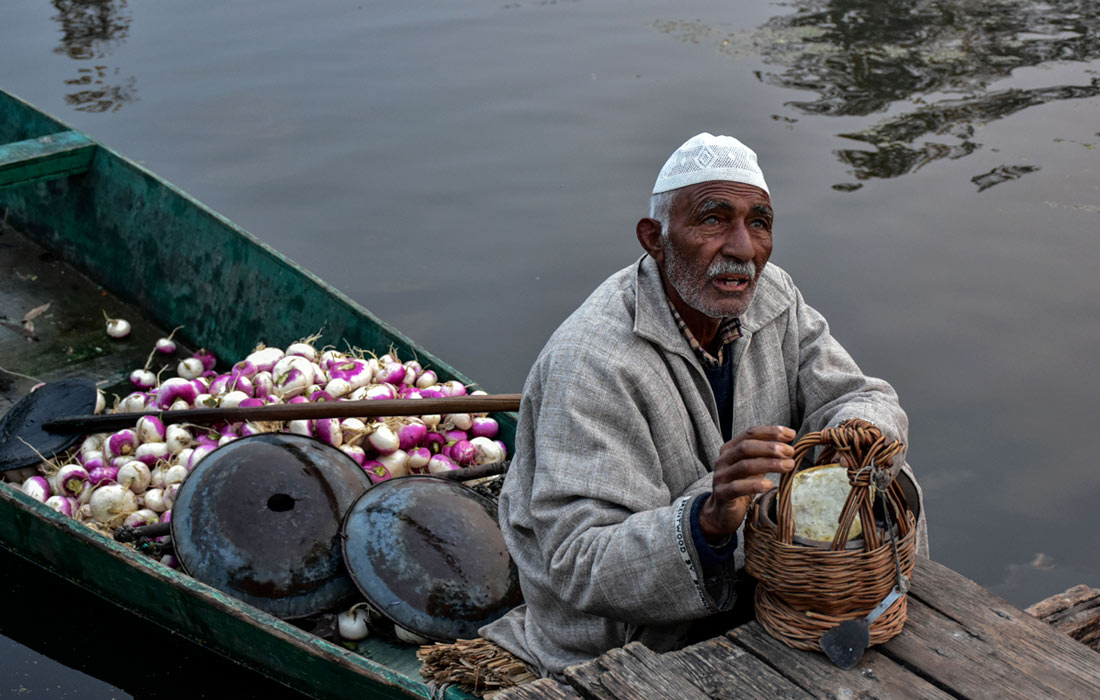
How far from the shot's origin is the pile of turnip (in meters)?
4.12

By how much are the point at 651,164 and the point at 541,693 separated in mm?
6447

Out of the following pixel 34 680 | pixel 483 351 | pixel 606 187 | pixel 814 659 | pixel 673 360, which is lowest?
pixel 34 680

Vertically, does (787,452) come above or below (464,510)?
above

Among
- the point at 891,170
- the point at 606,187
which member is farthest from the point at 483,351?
the point at 891,170

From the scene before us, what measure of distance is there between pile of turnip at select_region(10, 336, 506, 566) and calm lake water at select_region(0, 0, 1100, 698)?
66 centimetres

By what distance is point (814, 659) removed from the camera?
1960mm

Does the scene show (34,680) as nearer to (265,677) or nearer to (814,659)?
(265,677)

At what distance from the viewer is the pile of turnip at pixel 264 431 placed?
412 cm

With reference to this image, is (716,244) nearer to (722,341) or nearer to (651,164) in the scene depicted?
(722,341)

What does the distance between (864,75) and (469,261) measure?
4.34 metres

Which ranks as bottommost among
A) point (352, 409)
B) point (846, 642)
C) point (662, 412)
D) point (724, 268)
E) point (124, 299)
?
point (124, 299)

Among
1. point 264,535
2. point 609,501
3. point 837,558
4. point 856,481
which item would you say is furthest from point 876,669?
A: point 264,535

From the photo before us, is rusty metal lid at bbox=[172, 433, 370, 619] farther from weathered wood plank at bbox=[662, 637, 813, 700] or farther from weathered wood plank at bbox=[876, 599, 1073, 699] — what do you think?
weathered wood plank at bbox=[876, 599, 1073, 699]

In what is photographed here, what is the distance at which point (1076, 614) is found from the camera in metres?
3.03
